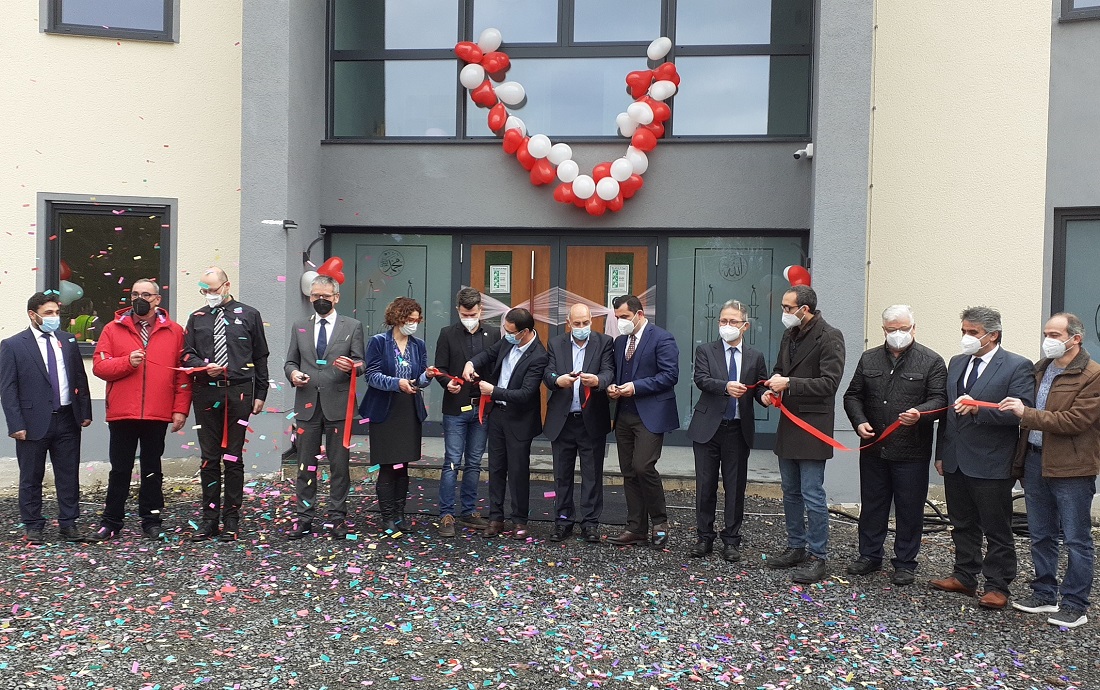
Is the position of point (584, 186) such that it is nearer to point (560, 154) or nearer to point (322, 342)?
point (560, 154)

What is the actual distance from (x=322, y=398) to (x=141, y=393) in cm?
130

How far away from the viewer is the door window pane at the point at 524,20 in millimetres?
10289

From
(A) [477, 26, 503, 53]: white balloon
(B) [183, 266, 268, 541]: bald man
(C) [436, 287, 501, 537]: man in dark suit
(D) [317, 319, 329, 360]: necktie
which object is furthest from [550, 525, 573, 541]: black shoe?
(A) [477, 26, 503, 53]: white balloon

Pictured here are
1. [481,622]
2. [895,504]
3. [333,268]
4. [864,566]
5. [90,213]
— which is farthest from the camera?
[90,213]

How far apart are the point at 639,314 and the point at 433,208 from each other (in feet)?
13.6

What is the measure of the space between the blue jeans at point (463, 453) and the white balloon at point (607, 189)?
3.50m

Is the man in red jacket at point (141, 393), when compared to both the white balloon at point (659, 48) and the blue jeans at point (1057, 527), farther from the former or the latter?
Answer: the blue jeans at point (1057, 527)

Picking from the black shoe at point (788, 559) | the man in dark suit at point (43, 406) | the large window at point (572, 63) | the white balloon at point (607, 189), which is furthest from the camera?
the large window at point (572, 63)

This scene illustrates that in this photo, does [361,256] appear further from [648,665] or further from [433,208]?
[648,665]

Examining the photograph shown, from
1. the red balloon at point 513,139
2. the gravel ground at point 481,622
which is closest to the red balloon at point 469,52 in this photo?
the red balloon at point 513,139

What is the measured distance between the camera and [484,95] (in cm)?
995

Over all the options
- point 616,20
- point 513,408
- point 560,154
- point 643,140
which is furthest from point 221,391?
point 616,20

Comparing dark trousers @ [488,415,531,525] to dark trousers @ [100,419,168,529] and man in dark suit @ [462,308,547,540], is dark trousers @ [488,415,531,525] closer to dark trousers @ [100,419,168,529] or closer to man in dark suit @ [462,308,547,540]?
man in dark suit @ [462,308,547,540]

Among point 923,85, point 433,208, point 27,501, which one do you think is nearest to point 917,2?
point 923,85
